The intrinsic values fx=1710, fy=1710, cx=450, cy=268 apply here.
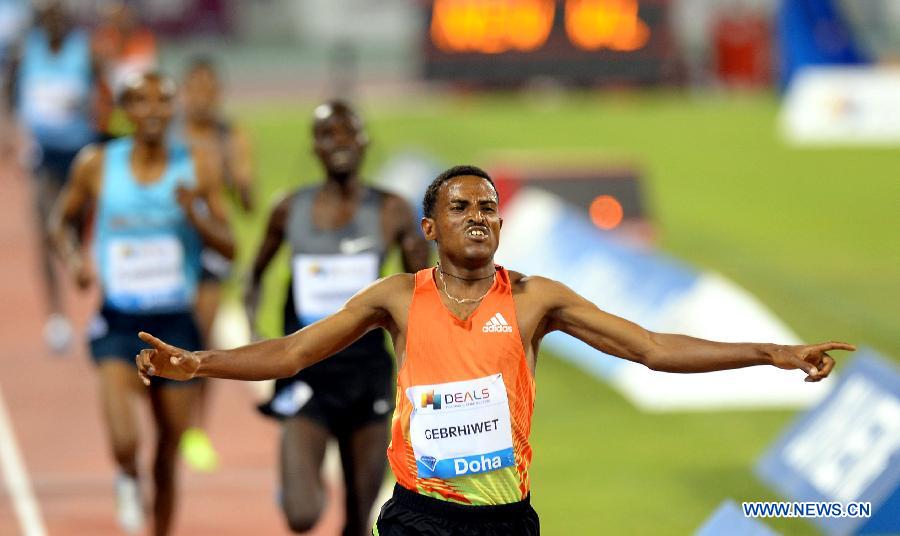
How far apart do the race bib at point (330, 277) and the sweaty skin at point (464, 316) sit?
2.02 metres

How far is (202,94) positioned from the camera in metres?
11.1

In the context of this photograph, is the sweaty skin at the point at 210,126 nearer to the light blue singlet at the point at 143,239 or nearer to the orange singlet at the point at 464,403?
the light blue singlet at the point at 143,239

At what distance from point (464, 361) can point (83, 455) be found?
19.4ft

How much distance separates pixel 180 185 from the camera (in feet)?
26.2

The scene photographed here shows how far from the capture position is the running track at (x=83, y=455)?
8.95 meters

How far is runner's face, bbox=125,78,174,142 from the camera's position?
26.0ft

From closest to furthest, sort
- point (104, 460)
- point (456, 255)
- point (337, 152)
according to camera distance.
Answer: point (456, 255)
point (337, 152)
point (104, 460)

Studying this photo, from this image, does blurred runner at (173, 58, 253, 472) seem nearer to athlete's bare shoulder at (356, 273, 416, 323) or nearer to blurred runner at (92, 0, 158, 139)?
blurred runner at (92, 0, 158, 139)

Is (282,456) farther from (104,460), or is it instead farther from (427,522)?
(104,460)

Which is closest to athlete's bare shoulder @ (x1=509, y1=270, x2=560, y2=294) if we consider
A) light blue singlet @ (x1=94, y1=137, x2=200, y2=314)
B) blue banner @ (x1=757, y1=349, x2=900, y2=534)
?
blue banner @ (x1=757, y1=349, x2=900, y2=534)

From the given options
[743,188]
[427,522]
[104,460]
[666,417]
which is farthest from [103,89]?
[743,188]

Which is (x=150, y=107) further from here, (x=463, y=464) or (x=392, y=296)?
(x=463, y=464)

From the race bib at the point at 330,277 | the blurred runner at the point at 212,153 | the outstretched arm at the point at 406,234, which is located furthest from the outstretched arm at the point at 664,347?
the blurred runner at the point at 212,153

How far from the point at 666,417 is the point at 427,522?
6.34 meters
